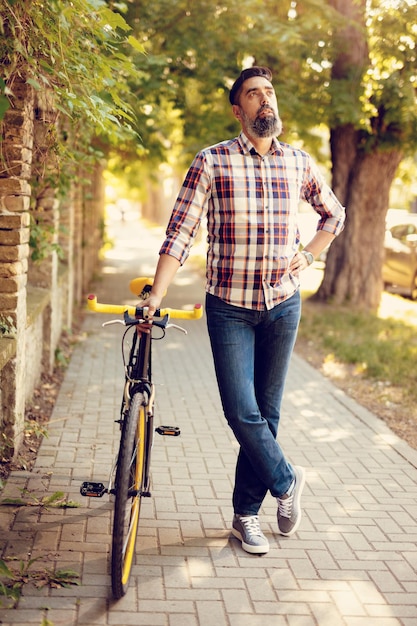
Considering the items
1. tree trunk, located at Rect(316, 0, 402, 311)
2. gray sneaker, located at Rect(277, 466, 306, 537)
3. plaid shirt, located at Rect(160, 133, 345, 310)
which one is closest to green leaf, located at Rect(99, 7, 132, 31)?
plaid shirt, located at Rect(160, 133, 345, 310)

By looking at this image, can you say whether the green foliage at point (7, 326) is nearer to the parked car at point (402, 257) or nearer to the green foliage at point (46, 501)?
the green foliage at point (46, 501)

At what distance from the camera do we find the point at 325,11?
456 inches

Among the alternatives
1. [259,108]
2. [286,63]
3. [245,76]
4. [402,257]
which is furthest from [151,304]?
[402,257]

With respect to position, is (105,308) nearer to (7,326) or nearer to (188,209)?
(188,209)

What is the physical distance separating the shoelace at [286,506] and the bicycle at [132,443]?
2.33ft

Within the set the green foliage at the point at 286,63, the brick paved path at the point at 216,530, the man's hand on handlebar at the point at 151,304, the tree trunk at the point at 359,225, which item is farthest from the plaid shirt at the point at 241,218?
the tree trunk at the point at 359,225

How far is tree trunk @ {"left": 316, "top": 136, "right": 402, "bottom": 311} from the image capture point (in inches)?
559

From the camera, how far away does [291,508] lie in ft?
14.3

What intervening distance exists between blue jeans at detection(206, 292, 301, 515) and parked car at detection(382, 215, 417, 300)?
42.8ft

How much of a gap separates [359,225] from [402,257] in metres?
2.90

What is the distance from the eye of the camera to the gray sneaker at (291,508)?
14.1 feet

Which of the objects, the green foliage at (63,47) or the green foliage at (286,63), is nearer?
the green foliage at (63,47)

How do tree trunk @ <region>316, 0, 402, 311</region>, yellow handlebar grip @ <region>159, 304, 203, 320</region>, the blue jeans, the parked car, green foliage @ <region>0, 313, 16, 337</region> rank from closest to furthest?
1. yellow handlebar grip @ <region>159, 304, 203, 320</region>
2. the blue jeans
3. green foliage @ <region>0, 313, 16, 337</region>
4. tree trunk @ <region>316, 0, 402, 311</region>
5. the parked car

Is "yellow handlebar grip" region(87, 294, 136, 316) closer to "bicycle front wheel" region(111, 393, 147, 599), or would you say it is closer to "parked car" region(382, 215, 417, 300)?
"bicycle front wheel" region(111, 393, 147, 599)
